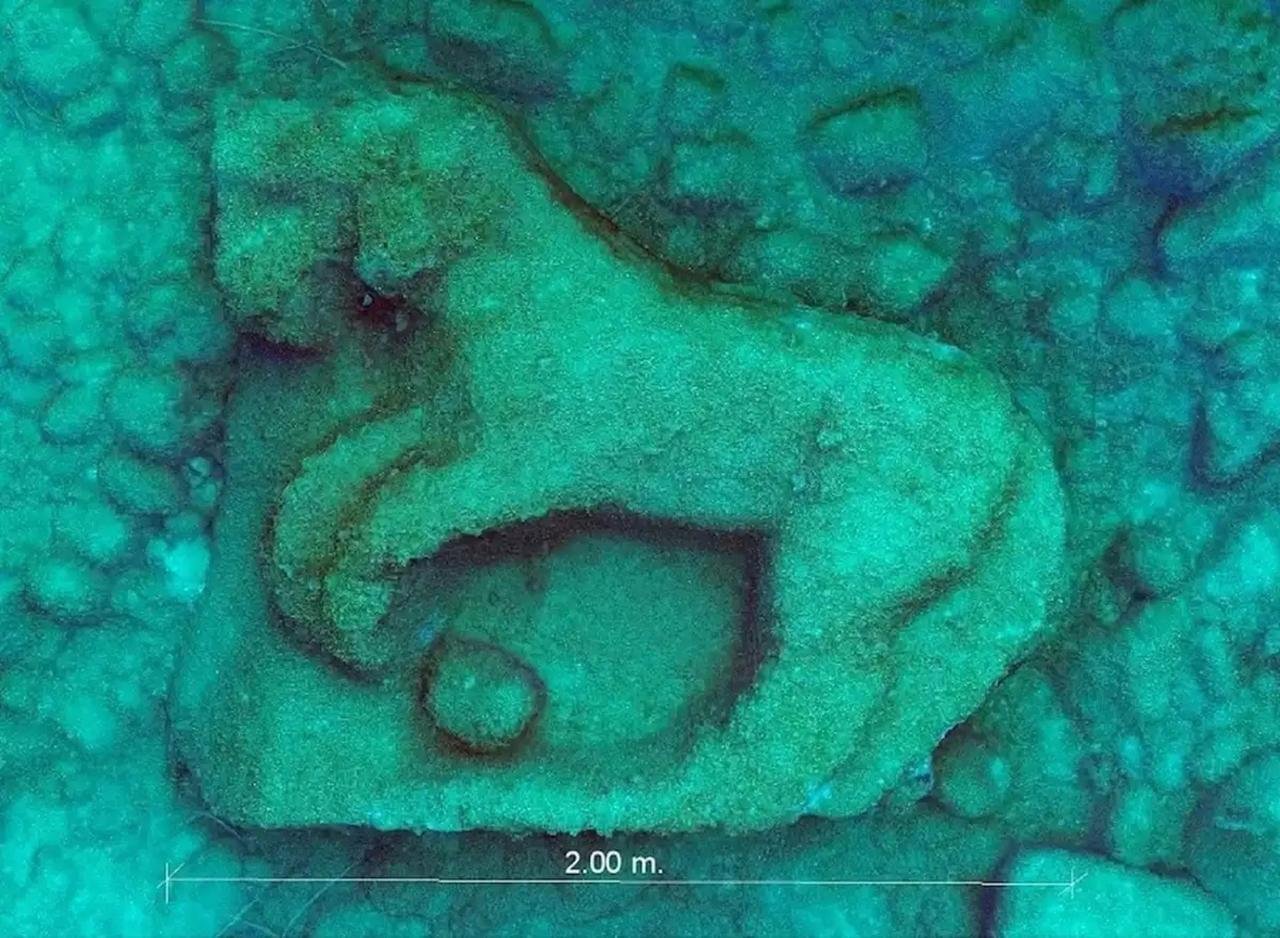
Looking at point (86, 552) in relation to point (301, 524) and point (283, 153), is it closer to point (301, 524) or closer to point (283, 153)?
point (301, 524)

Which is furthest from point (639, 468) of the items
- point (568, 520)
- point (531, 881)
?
point (531, 881)

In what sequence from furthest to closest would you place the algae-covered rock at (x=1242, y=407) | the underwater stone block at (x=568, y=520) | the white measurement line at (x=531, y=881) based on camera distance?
the white measurement line at (x=531, y=881), the algae-covered rock at (x=1242, y=407), the underwater stone block at (x=568, y=520)

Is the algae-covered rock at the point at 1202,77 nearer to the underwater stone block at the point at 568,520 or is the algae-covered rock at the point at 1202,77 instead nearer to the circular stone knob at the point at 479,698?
the underwater stone block at the point at 568,520

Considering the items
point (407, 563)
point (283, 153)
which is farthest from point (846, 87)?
point (407, 563)

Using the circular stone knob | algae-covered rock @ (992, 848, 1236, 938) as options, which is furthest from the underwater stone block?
algae-covered rock @ (992, 848, 1236, 938)

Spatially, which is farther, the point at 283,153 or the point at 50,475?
the point at 50,475

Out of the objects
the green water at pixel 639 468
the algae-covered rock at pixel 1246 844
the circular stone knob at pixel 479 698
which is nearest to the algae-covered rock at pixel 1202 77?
the green water at pixel 639 468

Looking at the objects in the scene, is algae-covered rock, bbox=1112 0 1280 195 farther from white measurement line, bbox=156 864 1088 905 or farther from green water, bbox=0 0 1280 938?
white measurement line, bbox=156 864 1088 905
